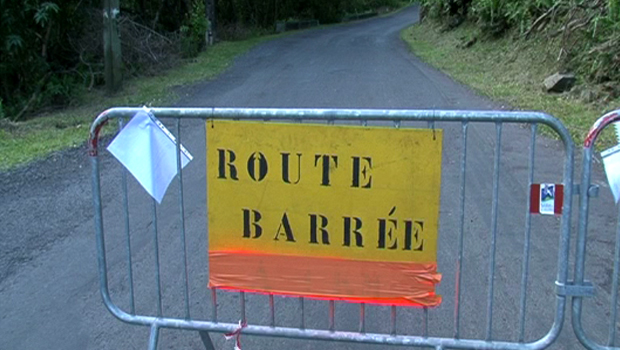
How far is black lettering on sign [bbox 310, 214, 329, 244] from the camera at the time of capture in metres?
3.75

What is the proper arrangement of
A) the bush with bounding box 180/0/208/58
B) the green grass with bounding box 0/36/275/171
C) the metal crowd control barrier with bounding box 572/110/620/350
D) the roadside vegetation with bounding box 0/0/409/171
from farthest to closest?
the bush with bounding box 180/0/208/58
the roadside vegetation with bounding box 0/0/409/171
the green grass with bounding box 0/36/275/171
the metal crowd control barrier with bounding box 572/110/620/350

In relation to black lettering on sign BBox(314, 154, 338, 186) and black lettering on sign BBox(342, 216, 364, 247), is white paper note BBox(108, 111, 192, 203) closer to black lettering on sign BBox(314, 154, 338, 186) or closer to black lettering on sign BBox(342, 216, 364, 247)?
black lettering on sign BBox(314, 154, 338, 186)

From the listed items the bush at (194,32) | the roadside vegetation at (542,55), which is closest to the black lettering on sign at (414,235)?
the roadside vegetation at (542,55)

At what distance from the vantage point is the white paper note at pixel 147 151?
3.89 m

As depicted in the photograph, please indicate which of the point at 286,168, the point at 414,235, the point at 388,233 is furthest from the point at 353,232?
the point at 286,168

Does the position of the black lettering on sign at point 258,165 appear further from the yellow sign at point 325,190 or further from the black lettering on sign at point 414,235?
the black lettering on sign at point 414,235

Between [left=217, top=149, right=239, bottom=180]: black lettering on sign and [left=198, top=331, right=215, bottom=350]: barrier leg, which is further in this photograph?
[left=198, top=331, right=215, bottom=350]: barrier leg

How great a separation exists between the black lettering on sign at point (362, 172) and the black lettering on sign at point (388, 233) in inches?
8.7

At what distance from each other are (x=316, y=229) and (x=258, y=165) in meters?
Result: 0.48

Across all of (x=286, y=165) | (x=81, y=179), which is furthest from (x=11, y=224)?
(x=286, y=165)

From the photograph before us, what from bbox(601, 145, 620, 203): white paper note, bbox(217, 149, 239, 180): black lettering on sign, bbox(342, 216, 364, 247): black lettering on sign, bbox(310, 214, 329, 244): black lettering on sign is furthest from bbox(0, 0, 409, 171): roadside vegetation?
bbox(601, 145, 620, 203): white paper note

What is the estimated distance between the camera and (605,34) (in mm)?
13023

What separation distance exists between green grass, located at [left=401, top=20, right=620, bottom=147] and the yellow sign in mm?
6232

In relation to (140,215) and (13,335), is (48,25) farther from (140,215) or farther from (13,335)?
(13,335)
